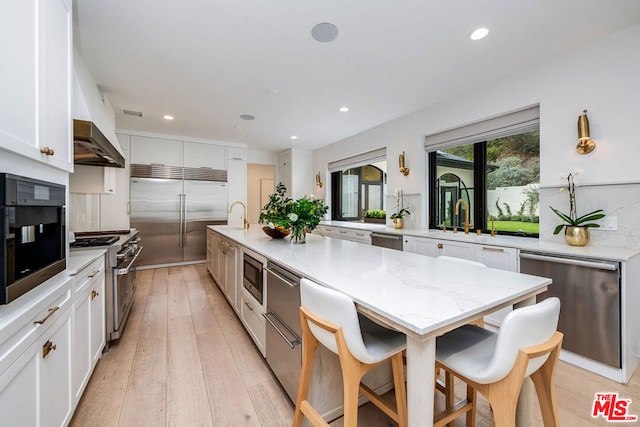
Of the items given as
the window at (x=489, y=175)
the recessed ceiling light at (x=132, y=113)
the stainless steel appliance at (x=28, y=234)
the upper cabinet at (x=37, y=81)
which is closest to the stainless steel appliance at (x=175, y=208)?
the recessed ceiling light at (x=132, y=113)

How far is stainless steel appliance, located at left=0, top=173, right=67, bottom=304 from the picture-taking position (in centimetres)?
90

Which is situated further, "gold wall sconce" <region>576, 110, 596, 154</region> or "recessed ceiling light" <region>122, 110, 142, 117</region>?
"recessed ceiling light" <region>122, 110, 142, 117</region>

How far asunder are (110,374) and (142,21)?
2.63 metres

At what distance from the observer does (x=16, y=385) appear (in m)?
0.92

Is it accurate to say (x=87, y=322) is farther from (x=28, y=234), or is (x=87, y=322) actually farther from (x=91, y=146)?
(x=91, y=146)

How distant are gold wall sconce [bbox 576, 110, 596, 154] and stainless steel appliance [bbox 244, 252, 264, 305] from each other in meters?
2.89

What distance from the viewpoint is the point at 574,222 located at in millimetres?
2256

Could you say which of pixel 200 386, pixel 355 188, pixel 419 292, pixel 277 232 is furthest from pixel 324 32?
pixel 355 188

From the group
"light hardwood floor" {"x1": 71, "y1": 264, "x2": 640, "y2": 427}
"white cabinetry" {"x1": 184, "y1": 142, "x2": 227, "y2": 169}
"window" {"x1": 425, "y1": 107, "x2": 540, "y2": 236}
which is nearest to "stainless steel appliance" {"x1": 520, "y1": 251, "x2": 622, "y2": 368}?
"light hardwood floor" {"x1": 71, "y1": 264, "x2": 640, "y2": 427}

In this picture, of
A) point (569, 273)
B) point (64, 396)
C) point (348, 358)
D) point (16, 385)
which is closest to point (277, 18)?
point (348, 358)

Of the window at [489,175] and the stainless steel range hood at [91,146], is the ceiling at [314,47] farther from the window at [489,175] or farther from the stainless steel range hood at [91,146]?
the stainless steel range hood at [91,146]

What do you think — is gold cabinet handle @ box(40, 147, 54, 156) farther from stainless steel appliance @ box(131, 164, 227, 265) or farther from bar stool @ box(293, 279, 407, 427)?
stainless steel appliance @ box(131, 164, 227, 265)

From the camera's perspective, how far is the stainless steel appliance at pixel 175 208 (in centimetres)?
496

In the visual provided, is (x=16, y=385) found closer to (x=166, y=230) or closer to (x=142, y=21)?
(x=142, y=21)
